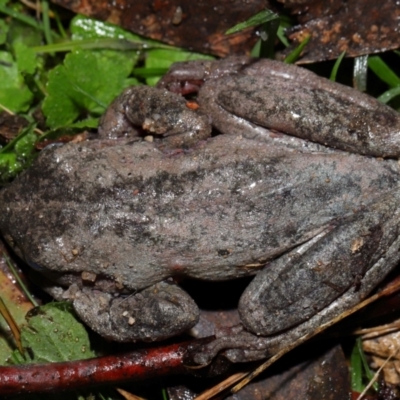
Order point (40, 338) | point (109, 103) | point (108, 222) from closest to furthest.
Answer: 1. point (108, 222)
2. point (40, 338)
3. point (109, 103)

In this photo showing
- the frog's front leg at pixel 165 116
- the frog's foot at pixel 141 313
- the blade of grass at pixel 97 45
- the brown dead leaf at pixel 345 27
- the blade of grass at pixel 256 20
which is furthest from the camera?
the blade of grass at pixel 97 45

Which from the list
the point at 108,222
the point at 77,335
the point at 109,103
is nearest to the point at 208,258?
the point at 108,222

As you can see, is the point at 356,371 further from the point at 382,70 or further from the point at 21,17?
the point at 21,17

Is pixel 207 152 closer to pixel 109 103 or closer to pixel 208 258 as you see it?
pixel 208 258

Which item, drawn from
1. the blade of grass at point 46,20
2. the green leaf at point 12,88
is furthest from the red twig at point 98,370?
the blade of grass at point 46,20

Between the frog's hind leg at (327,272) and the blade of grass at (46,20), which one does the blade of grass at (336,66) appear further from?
the blade of grass at (46,20)
